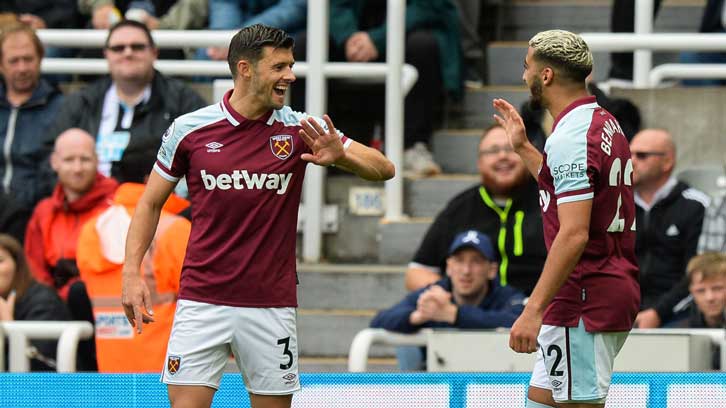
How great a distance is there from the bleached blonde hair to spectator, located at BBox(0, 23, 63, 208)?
4.63 m

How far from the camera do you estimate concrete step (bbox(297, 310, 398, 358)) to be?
9.40 metres

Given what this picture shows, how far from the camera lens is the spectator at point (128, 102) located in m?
9.45

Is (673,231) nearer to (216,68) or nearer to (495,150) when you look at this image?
(495,150)

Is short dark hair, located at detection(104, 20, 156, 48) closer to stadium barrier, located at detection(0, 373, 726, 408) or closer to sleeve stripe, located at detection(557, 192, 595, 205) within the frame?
stadium barrier, located at detection(0, 373, 726, 408)

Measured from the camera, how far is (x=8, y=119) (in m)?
9.93

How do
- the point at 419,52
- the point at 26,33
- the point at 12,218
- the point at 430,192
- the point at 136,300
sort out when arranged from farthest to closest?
the point at 419,52 < the point at 430,192 < the point at 26,33 < the point at 12,218 < the point at 136,300

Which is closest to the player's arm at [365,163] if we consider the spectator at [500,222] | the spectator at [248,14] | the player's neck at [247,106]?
the player's neck at [247,106]

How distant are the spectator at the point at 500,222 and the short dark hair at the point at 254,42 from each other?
9.36 feet

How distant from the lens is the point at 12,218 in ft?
30.6

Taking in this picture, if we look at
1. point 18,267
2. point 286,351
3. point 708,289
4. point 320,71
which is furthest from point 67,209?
point 708,289

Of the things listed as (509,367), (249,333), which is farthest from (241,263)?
(509,367)

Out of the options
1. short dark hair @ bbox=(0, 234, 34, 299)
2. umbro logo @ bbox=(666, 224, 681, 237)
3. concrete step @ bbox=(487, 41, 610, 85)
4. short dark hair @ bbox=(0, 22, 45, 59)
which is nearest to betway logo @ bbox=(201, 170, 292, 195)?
short dark hair @ bbox=(0, 234, 34, 299)

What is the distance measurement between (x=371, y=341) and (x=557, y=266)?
2.33 meters

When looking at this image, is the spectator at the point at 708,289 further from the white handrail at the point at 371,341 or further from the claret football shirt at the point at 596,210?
the claret football shirt at the point at 596,210
